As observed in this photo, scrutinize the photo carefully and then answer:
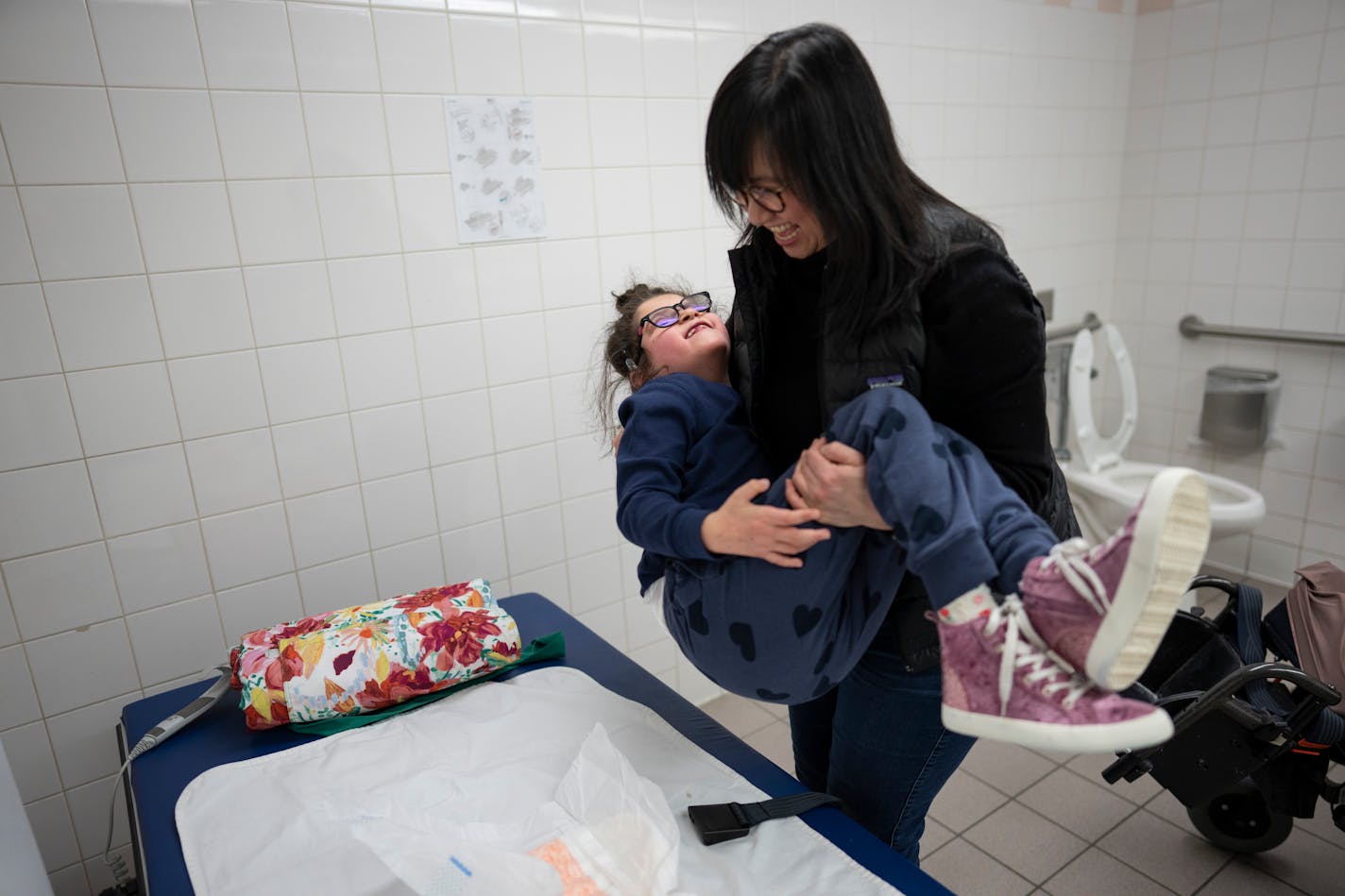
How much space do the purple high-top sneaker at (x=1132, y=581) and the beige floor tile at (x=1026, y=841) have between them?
4.38ft

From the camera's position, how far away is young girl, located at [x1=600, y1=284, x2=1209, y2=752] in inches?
31.4

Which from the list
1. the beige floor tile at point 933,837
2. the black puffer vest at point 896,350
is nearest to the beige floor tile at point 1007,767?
the beige floor tile at point 933,837

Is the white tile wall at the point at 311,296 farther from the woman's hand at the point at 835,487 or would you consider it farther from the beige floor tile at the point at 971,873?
the woman's hand at the point at 835,487

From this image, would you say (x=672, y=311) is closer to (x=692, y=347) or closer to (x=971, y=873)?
(x=692, y=347)

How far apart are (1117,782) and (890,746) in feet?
4.49

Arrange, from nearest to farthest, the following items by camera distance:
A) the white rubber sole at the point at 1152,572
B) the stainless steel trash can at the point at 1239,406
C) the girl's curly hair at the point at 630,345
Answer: the white rubber sole at the point at 1152,572, the girl's curly hair at the point at 630,345, the stainless steel trash can at the point at 1239,406

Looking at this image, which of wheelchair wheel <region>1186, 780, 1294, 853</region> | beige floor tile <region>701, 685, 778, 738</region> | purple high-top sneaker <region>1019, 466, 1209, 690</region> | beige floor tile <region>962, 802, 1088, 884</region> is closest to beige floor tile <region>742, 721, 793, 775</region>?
beige floor tile <region>701, 685, 778, 738</region>

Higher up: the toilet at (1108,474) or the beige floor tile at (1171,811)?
the toilet at (1108,474)

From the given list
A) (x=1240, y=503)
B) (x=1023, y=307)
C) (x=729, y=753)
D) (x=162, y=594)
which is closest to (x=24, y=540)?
(x=162, y=594)

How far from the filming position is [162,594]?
174 centimetres

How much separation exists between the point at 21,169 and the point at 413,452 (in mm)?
885

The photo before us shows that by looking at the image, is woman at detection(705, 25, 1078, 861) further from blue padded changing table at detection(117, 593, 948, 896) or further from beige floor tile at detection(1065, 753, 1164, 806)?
beige floor tile at detection(1065, 753, 1164, 806)

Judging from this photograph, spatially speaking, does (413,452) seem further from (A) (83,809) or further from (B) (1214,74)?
(B) (1214,74)

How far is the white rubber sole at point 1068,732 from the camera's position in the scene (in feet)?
2.58
